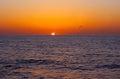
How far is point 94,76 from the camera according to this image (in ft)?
81.7

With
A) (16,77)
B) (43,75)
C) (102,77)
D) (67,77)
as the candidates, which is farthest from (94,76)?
(16,77)

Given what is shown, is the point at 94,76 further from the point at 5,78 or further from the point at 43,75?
the point at 5,78

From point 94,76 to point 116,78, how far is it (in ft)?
6.69

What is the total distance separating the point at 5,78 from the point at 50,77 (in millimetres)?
3778

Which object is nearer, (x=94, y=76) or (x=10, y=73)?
(x=94, y=76)

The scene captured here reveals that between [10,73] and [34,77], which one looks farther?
[10,73]

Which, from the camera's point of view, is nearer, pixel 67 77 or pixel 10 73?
pixel 67 77

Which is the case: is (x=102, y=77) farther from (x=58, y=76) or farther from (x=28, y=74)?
Answer: (x=28, y=74)

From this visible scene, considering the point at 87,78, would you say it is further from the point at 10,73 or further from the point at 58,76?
the point at 10,73

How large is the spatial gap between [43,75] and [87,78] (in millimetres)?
3970

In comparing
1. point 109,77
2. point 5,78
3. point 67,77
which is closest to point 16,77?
point 5,78

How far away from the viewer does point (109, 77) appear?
2433 cm

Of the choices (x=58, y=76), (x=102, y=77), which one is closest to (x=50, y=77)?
(x=58, y=76)

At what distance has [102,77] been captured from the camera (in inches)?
960
